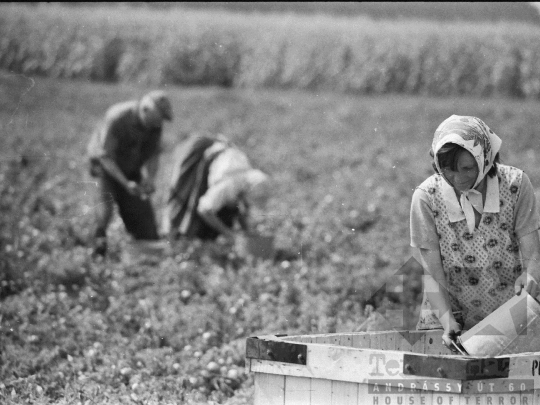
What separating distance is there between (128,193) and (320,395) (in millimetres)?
5358

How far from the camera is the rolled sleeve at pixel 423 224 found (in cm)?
401

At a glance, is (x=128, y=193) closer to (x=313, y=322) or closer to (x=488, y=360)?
(x=313, y=322)

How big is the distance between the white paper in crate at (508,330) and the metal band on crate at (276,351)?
1.96ft

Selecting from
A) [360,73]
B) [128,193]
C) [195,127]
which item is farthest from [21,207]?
[360,73]

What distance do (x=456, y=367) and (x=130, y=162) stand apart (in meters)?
5.73

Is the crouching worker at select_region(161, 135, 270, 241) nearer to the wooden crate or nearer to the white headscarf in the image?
the white headscarf

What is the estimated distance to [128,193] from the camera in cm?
888

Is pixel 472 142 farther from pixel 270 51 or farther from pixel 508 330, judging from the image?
pixel 270 51

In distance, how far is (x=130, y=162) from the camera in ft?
28.8

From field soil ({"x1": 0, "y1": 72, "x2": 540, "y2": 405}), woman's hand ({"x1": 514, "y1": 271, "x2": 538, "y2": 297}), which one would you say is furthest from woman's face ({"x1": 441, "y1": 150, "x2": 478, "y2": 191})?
field soil ({"x1": 0, "y1": 72, "x2": 540, "y2": 405})

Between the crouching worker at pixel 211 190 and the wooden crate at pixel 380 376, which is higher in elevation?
the crouching worker at pixel 211 190

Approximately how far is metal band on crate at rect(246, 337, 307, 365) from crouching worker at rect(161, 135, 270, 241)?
3.95 m

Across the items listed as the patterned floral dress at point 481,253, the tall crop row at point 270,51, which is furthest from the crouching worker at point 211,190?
the tall crop row at point 270,51

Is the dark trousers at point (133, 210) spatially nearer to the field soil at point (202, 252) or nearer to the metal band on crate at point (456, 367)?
the field soil at point (202, 252)
